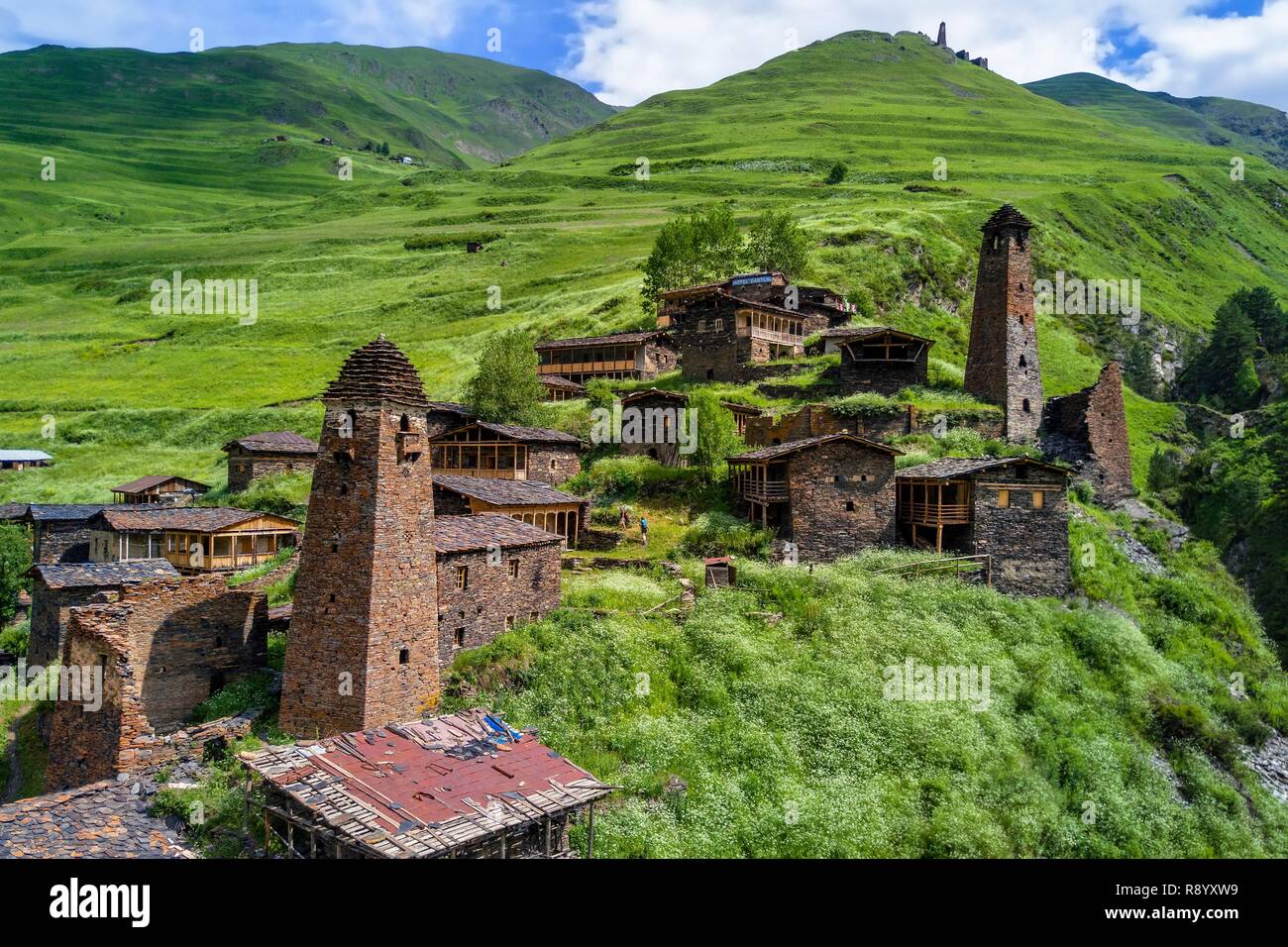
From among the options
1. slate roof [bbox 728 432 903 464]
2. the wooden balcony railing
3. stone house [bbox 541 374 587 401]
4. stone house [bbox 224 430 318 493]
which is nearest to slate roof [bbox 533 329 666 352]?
stone house [bbox 541 374 587 401]

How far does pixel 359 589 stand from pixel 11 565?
94.5 ft

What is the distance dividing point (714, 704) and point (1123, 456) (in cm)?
3499

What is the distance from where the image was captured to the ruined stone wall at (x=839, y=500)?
124ft

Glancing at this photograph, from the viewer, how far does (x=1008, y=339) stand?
51469 mm

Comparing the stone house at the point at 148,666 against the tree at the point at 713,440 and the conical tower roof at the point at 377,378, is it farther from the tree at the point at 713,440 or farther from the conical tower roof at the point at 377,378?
the tree at the point at 713,440

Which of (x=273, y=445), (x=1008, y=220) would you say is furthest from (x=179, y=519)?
(x=1008, y=220)

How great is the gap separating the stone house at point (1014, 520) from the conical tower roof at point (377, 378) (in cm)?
2344

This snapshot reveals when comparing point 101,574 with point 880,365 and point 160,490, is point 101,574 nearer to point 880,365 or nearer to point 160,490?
point 160,490

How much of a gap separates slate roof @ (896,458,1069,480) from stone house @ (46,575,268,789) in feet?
89.9

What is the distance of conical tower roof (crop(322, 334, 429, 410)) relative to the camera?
24.2 meters
